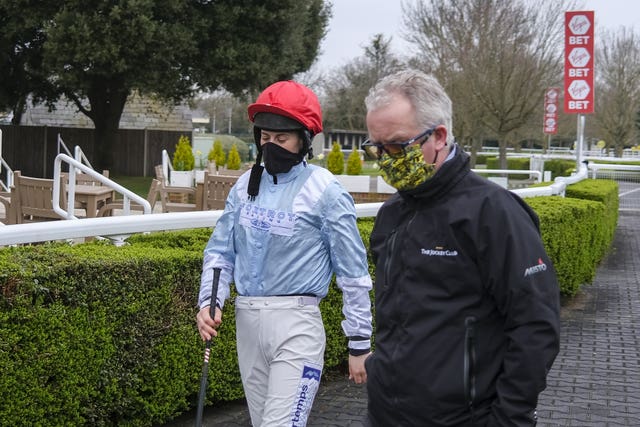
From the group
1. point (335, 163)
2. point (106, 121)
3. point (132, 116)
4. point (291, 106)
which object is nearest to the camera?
point (291, 106)

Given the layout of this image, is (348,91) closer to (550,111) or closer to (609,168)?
(550,111)

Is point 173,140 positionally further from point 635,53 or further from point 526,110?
point 635,53

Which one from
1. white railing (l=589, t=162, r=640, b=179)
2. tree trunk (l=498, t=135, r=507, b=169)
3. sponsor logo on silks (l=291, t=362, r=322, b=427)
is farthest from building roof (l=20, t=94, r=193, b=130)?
sponsor logo on silks (l=291, t=362, r=322, b=427)

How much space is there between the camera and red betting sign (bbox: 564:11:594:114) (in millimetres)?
16938

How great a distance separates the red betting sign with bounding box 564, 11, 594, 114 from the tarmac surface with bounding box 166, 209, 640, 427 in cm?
663

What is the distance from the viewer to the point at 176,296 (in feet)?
16.7

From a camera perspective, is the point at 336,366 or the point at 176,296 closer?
the point at 176,296

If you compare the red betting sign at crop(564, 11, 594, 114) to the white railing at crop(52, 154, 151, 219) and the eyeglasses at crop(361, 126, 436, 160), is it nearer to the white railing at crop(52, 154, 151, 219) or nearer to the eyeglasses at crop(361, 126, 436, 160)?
the white railing at crop(52, 154, 151, 219)

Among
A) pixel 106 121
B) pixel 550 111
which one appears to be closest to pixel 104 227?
pixel 106 121

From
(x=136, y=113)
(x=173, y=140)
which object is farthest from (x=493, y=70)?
(x=136, y=113)

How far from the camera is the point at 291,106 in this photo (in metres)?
3.82

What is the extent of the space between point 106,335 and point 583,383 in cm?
382

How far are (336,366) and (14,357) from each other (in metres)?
3.20

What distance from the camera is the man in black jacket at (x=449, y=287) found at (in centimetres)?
246
